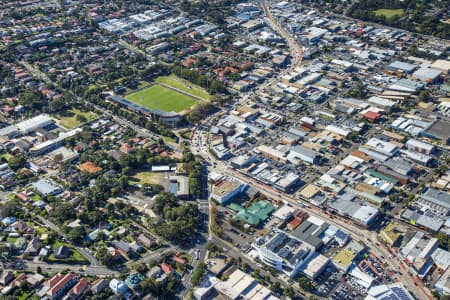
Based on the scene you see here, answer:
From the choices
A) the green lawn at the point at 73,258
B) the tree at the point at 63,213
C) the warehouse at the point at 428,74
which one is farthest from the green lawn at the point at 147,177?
the warehouse at the point at 428,74

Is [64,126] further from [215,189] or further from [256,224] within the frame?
[256,224]

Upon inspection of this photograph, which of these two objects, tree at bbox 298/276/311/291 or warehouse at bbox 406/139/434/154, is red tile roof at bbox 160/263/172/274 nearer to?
tree at bbox 298/276/311/291

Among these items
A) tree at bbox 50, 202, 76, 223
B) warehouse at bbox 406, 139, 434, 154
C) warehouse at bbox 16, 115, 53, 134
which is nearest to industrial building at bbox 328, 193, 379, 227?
warehouse at bbox 406, 139, 434, 154

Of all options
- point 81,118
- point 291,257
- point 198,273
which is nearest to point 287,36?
point 81,118

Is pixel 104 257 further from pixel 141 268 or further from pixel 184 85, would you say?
pixel 184 85

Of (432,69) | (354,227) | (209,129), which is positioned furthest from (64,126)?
(432,69)

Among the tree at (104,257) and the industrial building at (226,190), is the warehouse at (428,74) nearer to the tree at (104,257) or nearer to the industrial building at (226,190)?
the industrial building at (226,190)

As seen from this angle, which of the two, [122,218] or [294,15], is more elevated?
[294,15]
